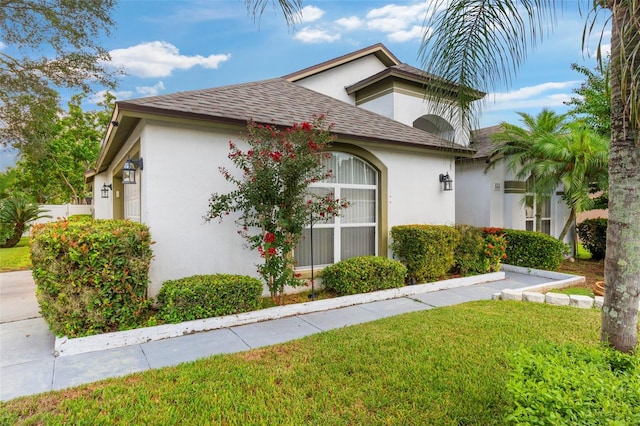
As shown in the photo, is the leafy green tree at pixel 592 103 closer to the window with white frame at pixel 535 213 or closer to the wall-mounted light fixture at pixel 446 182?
the window with white frame at pixel 535 213

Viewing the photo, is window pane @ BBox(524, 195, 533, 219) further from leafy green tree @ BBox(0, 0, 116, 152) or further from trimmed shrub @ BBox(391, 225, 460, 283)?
leafy green tree @ BBox(0, 0, 116, 152)

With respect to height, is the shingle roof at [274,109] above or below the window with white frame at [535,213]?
above

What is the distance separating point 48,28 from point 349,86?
38.4 ft

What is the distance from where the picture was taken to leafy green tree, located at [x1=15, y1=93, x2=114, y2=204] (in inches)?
992

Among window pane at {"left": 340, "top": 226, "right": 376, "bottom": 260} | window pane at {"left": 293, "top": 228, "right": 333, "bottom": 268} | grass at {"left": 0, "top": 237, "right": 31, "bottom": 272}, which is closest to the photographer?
window pane at {"left": 293, "top": 228, "right": 333, "bottom": 268}

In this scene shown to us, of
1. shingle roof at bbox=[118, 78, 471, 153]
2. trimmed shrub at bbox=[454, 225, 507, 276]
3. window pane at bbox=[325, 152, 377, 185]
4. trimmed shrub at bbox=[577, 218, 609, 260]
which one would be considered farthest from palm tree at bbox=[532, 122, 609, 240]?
window pane at bbox=[325, 152, 377, 185]

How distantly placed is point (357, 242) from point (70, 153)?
89.4ft

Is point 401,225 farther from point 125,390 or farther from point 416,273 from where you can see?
point 125,390

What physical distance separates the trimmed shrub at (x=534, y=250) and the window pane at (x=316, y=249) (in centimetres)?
662

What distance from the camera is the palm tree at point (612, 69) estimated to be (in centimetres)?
281

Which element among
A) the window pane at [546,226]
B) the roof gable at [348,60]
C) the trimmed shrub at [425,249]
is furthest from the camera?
the window pane at [546,226]

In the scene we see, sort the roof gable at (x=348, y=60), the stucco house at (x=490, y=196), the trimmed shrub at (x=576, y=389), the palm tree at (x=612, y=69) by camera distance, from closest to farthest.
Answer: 1. the trimmed shrub at (x=576, y=389)
2. the palm tree at (x=612, y=69)
3. the stucco house at (x=490, y=196)
4. the roof gable at (x=348, y=60)

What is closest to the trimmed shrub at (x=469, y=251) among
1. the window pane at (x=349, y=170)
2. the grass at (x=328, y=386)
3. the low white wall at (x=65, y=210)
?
the window pane at (x=349, y=170)

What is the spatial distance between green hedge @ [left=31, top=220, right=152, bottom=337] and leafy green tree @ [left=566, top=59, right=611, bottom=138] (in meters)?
14.2
